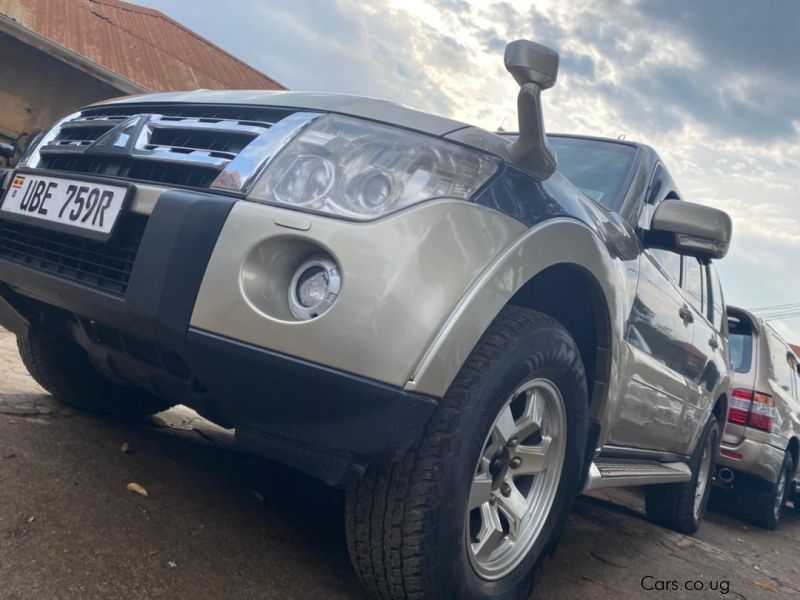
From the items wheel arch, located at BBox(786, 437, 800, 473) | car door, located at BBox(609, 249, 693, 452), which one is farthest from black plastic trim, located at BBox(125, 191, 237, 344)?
wheel arch, located at BBox(786, 437, 800, 473)

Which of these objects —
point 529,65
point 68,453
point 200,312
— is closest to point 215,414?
point 200,312

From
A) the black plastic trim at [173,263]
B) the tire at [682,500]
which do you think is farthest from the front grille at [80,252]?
the tire at [682,500]

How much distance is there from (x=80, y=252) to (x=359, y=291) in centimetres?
90

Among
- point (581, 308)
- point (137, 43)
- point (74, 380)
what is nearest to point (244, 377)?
point (581, 308)

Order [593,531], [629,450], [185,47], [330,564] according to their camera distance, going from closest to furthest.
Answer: [330,564], [629,450], [593,531], [185,47]

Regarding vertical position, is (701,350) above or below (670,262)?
below

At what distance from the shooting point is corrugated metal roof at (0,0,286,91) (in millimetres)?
10969

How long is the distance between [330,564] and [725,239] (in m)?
1.94

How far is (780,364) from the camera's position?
6879mm

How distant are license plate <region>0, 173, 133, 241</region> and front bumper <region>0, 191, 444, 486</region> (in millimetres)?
178

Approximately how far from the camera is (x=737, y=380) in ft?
20.2

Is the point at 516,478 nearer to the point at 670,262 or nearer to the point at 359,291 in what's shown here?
the point at 359,291

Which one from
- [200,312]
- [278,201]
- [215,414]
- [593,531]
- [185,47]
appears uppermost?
[185,47]

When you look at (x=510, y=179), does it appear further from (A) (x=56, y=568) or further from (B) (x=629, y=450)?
(B) (x=629, y=450)
